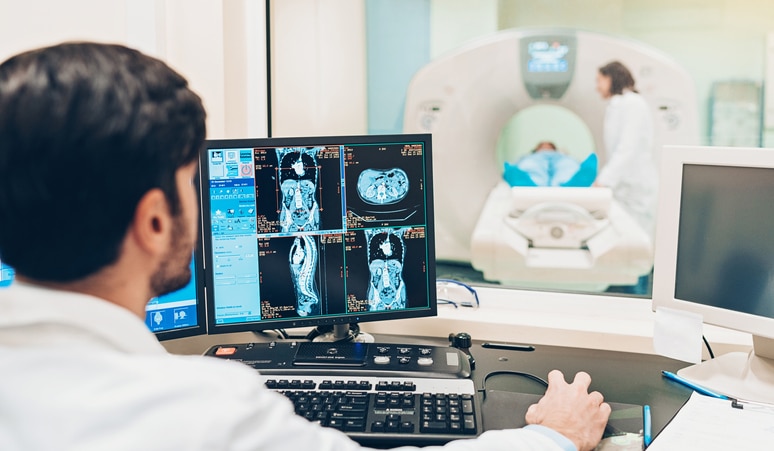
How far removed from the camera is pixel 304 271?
1529 millimetres

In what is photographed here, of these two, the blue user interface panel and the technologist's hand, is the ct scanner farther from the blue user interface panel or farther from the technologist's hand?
the blue user interface panel

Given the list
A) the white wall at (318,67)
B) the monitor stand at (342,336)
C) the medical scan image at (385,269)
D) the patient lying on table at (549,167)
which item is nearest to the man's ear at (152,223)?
the medical scan image at (385,269)

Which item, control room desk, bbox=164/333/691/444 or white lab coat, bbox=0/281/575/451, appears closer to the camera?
white lab coat, bbox=0/281/575/451

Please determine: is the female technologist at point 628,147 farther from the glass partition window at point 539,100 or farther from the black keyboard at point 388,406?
the black keyboard at point 388,406

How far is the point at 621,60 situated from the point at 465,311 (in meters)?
1.42

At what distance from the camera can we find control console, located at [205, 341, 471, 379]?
143cm

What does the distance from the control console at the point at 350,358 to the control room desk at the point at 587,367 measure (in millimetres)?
78

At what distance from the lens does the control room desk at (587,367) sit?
141 cm

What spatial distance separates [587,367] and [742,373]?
0.30 m

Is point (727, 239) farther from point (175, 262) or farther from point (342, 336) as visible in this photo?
point (175, 262)

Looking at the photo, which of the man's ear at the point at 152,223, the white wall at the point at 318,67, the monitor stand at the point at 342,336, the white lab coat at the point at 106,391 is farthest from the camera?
the white wall at the point at 318,67

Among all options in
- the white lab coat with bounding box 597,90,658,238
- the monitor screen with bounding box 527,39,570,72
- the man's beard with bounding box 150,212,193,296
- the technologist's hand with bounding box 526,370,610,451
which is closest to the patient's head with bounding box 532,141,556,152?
the white lab coat with bounding box 597,90,658,238

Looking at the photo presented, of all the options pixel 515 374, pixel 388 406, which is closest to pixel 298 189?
pixel 388 406

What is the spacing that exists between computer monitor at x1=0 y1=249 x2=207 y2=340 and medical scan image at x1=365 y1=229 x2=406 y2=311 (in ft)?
1.14
